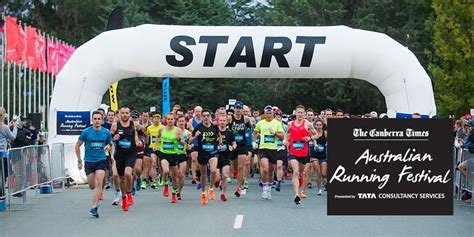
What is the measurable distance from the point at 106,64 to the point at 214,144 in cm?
537

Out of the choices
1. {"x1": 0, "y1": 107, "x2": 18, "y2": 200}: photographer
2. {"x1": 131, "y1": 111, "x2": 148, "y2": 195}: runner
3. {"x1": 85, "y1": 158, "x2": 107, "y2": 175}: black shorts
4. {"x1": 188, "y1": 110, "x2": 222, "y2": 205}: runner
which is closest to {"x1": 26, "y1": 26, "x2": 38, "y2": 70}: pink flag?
{"x1": 131, "y1": 111, "x2": 148, "y2": 195}: runner

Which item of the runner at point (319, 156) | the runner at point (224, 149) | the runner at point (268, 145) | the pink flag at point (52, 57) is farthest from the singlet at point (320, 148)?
the pink flag at point (52, 57)

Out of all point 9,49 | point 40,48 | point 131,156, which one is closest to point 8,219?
point 131,156

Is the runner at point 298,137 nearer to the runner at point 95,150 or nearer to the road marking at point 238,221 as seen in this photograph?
the road marking at point 238,221

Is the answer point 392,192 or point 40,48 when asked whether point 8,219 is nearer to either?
point 392,192

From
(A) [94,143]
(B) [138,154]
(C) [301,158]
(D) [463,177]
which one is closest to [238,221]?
(A) [94,143]

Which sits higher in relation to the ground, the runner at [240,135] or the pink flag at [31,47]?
the pink flag at [31,47]

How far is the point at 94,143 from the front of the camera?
18.3 metres

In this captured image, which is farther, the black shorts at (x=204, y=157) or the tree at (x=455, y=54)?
the tree at (x=455, y=54)

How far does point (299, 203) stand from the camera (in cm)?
2073

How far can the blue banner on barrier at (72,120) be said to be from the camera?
2608 centimetres

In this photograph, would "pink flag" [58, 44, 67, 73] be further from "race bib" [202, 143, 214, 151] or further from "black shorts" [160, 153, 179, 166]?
"race bib" [202, 143, 214, 151]

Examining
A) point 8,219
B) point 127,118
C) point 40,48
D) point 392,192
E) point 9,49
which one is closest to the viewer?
point 392,192

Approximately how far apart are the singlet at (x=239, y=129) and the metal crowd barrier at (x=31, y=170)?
399cm
